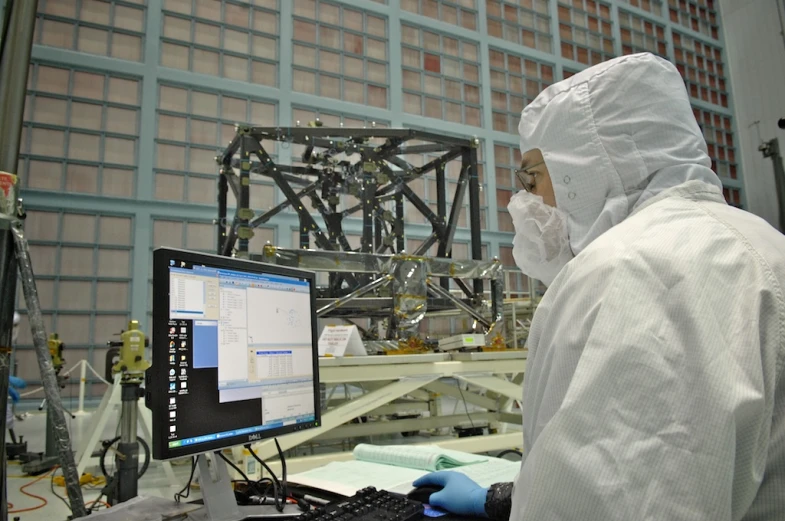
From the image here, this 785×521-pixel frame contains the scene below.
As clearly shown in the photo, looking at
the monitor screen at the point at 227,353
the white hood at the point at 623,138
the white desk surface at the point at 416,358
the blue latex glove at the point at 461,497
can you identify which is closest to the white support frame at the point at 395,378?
the white desk surface at the point at 416,358

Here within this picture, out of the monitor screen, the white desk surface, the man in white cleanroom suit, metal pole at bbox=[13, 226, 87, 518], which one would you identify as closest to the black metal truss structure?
the white desk surface

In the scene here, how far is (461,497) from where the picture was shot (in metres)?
1.16

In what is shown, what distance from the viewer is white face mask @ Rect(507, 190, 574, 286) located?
4.05ft

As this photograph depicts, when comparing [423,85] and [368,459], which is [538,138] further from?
[423,85]

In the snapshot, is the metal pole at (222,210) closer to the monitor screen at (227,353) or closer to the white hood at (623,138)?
the monitor screen at (227,353)

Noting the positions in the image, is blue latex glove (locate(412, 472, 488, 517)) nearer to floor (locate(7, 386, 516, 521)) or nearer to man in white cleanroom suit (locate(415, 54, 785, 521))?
man in white cleanroom suit (locate(415, 54, 785, 521))

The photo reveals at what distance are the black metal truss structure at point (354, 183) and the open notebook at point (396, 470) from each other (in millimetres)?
2594

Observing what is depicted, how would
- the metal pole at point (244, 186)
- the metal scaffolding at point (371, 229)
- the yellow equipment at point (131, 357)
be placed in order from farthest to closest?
1. the metal pole at point (244, 186)
2. the metal scaffolding at point (371, 229)
3. the yellow equipment at point (131, 357)

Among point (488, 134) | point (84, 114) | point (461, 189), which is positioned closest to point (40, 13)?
point (84, 114)

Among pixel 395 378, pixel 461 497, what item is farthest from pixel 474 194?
pixel 461 497

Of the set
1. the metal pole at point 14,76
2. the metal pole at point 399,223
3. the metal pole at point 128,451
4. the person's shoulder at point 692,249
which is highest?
the metal pole at point 399,223

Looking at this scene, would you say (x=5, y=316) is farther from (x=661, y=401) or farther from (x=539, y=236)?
(x=661, y=401)

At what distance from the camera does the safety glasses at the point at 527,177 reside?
1.25 metres

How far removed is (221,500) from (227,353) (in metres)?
0.30
